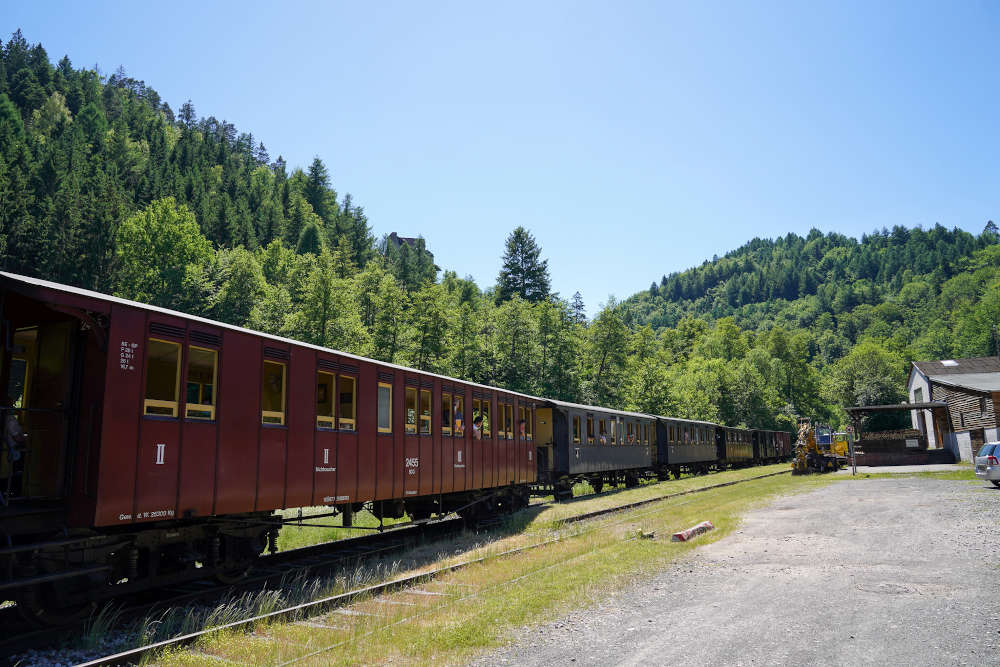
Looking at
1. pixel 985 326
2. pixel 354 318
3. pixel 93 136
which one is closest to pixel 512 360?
pixel 354 318

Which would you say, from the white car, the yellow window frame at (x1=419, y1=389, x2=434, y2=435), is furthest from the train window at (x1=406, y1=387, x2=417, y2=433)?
the white car

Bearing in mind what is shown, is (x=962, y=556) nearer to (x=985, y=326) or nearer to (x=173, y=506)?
(x=173, y=506)

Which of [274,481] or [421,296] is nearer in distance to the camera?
[274,481]

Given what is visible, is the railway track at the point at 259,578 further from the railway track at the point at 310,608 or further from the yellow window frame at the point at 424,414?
the yellow window frame at the point at 424,414

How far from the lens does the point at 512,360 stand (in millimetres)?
55312

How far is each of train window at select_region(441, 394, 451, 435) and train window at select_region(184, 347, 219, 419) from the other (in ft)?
23.4

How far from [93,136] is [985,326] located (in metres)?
148

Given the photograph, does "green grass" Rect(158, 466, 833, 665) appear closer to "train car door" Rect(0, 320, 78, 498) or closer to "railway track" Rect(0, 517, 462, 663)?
"railway track" Rect(0, 517, 462, 663)

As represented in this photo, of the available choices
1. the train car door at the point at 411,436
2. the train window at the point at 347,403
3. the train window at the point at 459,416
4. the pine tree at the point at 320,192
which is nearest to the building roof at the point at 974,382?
the train window at the point at 459,416

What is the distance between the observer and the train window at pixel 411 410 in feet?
47.8

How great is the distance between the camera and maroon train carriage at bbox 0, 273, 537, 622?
26.0 feet

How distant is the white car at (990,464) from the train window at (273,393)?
76.3 feet

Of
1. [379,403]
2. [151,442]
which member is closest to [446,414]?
[379,403]

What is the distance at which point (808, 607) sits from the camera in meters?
8.80
